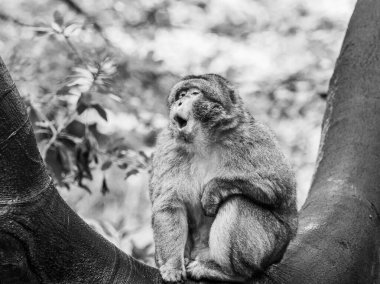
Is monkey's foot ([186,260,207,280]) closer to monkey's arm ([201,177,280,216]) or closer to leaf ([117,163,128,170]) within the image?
monkey's arm ([201,177,280,216])

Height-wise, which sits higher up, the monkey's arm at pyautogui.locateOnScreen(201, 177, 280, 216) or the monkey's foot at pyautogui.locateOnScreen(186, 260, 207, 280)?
the monkey's arm at pyautogui.locateOnScreen(201, 177, 280, 216)

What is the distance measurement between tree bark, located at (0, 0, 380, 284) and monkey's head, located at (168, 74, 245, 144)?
1028 millimetres

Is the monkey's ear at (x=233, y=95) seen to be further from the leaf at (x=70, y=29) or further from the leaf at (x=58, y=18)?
the leaf at (x=58, y=18)

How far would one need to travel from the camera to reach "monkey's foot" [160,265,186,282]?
3.91 metres

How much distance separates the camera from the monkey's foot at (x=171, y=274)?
3912 mm

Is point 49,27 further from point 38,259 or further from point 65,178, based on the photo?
point 38,259

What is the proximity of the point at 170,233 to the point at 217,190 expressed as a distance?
450mm

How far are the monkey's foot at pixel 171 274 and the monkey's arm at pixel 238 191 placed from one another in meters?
0.48

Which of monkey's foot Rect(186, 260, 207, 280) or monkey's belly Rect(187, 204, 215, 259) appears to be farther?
monkey's belly Rect(187, 204, 215, 259)

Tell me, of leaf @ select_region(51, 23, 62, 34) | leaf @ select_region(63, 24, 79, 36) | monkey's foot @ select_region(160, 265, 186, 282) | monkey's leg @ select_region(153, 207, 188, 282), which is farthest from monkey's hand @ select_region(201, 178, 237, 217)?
leaf @ select_region(51, 23, 62, 34)

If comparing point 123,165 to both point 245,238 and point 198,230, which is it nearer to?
point 198,230

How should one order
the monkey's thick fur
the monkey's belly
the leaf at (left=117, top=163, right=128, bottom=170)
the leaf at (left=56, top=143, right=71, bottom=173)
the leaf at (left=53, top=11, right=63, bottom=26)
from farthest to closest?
the leaf at (left=117, top=163, right=128, bottom=170) → the leaf at (left=56, top=143, right=71, bottom=173) → the leaf at (left=53, top=11, right=63, bottom=26) → the monkey's belly → the monkey's thick fur

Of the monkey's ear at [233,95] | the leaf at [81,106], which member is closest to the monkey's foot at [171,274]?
the monkey's ear at [233,95]

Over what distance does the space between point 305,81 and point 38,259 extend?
29.3ft
